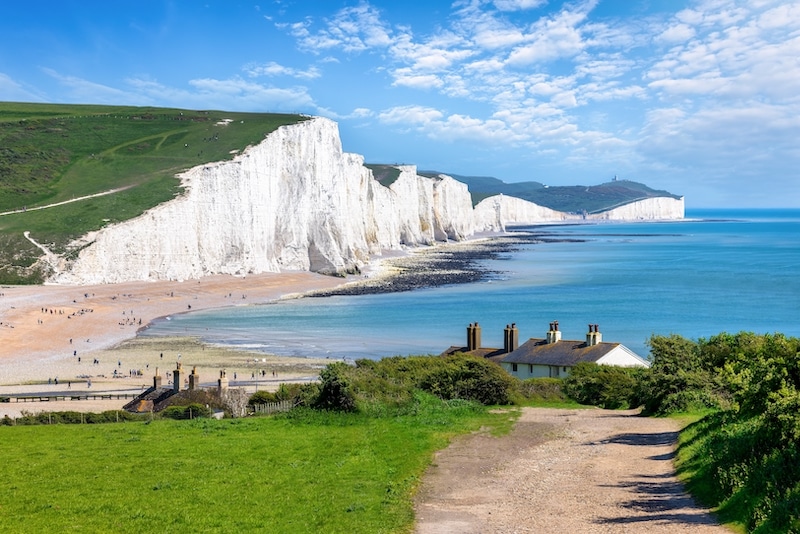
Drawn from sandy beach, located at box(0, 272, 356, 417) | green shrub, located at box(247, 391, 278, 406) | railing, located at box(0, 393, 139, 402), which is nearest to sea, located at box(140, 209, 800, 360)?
sandy beach, located at box(0, 272, 356, 417)

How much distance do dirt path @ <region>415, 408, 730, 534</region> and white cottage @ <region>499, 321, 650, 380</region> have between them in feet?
37.6

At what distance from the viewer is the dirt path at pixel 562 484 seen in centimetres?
1219

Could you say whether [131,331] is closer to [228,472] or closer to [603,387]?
[603,387]

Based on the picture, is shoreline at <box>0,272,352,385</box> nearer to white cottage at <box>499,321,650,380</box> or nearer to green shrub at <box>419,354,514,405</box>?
white cottage at <box>499,321,650,380</box>

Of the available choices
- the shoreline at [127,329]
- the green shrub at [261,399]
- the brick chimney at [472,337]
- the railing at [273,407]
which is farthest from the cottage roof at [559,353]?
the shoreline at [127,329]

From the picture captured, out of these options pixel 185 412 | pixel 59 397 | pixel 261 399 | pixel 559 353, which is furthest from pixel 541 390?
pixel 59 397

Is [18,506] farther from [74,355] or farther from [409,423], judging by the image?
[74,355]

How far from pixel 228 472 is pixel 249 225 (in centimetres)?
9237

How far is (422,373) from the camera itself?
89.1ft

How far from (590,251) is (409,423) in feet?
531

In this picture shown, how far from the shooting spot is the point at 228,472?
52.6 ft

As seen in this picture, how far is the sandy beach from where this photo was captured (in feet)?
144

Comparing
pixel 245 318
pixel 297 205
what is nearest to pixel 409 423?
pixel 245 318

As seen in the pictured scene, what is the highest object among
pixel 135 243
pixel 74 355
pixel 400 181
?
pixel 400 181
